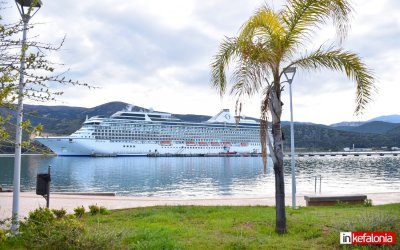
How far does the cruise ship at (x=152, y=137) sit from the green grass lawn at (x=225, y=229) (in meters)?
70.9

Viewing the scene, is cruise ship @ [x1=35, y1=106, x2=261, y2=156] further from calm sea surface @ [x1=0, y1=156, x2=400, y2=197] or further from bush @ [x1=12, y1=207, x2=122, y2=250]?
bush @ [x1=12, y1=207, x2=122, y2=250]

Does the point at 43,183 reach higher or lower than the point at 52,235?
higher

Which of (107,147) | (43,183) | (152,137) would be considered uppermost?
(152,137)

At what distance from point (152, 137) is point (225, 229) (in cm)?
7672

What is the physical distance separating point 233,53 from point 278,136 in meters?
1.87

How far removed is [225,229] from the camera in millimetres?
6363

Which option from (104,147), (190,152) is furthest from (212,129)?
(104,147)

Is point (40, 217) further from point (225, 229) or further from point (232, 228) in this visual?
point (232, 228)

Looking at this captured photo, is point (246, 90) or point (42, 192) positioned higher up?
point (246, 90)

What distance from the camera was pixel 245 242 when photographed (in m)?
5.30

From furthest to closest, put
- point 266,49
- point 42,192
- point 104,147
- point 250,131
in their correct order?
point 250,131
point 104,147
point 42,192
point 266,49

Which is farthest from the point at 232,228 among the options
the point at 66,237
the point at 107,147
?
the point at 107,147

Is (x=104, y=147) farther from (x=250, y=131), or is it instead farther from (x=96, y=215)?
(x=96, y=215)

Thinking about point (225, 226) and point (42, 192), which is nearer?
point (225, 226)
